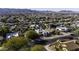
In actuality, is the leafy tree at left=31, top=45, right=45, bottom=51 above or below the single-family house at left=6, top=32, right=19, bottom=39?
below

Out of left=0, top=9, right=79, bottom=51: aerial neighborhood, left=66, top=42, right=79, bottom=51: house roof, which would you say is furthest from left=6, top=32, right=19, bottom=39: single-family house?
left=66, top=42, right=79, bottom=51: house roof

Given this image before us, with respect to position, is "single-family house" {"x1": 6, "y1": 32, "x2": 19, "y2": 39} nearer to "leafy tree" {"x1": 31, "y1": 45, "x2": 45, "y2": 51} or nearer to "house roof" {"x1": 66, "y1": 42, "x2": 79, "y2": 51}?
"leafy tree" {"x1": 31, "y1": 45, "x2": 45, "y2": 51}

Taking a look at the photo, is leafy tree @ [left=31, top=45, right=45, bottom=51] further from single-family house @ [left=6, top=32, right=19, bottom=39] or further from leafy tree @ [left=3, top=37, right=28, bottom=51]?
single-family house @ [left=6, top=32, right=19, bottom=39]

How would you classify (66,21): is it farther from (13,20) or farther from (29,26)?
(13,20)

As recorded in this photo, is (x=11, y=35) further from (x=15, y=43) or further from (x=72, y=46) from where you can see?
(x=72, y=46)

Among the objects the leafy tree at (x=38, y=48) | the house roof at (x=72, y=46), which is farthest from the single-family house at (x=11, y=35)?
the house roof at (x=72, y=46)

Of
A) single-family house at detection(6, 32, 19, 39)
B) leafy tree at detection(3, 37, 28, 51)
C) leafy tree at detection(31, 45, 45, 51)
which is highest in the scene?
single-family house at detection(6, 32, 19, 39)

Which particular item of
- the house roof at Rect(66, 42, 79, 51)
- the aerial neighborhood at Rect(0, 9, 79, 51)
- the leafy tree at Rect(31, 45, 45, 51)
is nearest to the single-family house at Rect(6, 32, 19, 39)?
the aerial neighborhood at Rect(0, 9, 79, 51)

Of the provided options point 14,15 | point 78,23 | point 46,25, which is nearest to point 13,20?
point 14,15
